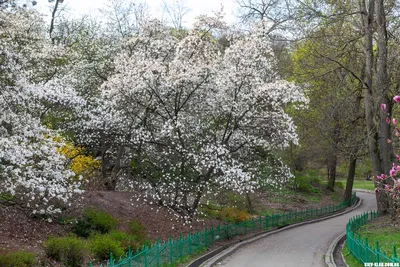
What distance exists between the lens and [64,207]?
54.6 feet

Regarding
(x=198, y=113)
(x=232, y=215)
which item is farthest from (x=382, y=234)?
(x=198, y=113)

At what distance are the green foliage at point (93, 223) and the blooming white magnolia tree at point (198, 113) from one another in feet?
7.42

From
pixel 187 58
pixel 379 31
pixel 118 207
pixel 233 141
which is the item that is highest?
pixel 379 31

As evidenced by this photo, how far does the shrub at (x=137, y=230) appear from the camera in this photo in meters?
15.6

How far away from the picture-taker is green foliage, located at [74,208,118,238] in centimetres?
1552

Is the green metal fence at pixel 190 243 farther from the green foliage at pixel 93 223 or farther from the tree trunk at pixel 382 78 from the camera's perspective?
the tree trunk at pixel 382 78

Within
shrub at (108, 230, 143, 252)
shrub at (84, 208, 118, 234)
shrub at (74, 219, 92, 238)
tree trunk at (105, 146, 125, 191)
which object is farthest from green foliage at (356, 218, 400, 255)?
tree trunk at (105, 146, 125, 191)

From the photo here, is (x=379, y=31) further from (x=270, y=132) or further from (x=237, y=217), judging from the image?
(x=237, y=217)

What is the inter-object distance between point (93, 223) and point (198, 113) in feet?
20.7

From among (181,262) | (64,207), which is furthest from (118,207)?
(181,262)

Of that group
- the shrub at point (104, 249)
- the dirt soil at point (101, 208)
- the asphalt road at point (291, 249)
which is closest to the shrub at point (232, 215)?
the dirt soil at point (101, 208)

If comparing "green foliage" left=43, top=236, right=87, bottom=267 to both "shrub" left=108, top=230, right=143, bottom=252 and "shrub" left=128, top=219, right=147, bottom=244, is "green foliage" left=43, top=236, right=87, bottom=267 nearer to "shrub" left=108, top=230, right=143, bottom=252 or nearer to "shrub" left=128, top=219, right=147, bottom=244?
"shrub" left=108, top=230, right=143, bottom=252

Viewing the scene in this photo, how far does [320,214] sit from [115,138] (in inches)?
651

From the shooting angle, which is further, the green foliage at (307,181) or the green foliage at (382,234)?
the green foliage at (307,181)
